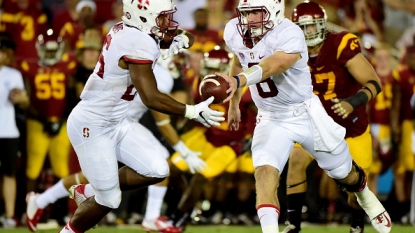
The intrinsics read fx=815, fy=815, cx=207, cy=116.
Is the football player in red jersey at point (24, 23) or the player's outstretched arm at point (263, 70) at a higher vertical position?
the player's outstretched arm at point (263, 70)

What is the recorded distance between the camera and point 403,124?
7.71 m

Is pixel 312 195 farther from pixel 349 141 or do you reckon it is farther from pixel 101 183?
pixel 101 183

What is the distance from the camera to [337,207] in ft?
25.4

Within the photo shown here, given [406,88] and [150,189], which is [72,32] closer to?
[150,189]

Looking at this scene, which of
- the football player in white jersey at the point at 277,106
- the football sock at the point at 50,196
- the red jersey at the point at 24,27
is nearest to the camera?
the football player in white jersey at the point at 277,106

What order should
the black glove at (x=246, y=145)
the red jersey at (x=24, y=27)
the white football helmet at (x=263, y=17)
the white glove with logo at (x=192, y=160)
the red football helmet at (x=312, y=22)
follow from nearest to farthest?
the white football helmet at (x=263, y=17)
the red football helmet at (x=312, y=22)
the white glove with logo at (x=192, y=160)
the black glove at (x=246, y=145)
the red jersey at (x=24, y=27)

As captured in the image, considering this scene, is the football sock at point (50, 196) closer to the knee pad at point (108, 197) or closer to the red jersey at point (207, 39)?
the knee pad at point (108, 197)

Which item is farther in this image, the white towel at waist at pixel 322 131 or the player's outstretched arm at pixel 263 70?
the white towel at waist at pixel 322 131

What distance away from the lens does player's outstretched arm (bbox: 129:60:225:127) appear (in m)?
4.51

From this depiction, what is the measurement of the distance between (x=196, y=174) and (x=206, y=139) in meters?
0.47

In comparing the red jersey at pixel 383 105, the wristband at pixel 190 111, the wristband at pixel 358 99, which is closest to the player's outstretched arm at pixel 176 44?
the wristband at pixel 190 111

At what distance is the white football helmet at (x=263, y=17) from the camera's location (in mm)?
4797

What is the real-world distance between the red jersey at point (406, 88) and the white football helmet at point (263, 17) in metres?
3.12

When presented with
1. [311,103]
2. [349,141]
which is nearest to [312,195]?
[349,141]
